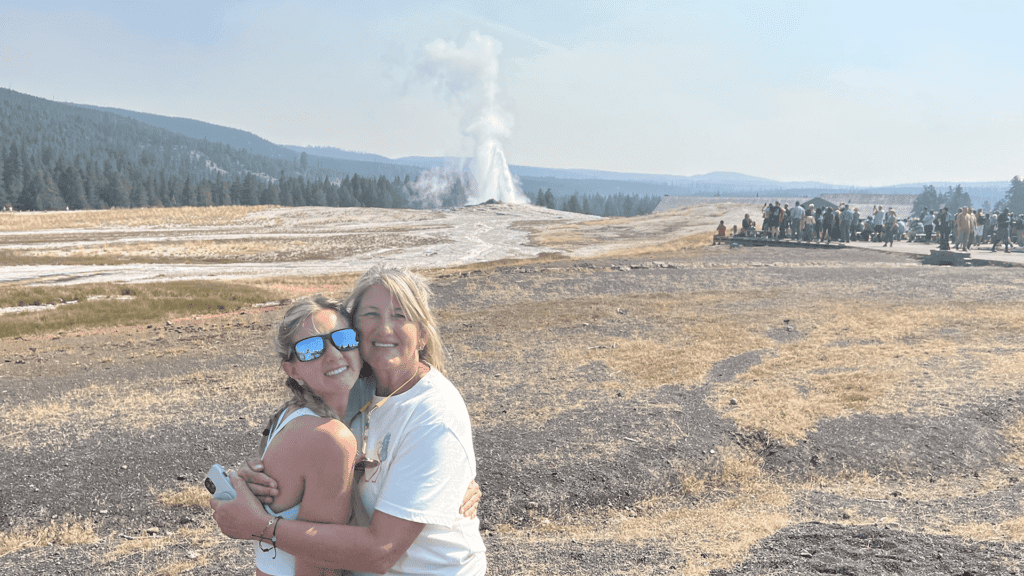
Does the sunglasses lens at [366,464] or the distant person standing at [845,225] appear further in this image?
the distant person standing at [845,225]

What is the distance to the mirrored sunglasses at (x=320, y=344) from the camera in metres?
2.59

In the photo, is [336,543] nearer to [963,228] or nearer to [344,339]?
[344,339]

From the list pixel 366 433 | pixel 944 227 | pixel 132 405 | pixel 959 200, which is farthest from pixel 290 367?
pixel 959 200

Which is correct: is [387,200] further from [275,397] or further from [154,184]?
[275,397]

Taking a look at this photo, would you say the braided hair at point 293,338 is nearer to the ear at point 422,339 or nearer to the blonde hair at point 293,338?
the blonde hair at point 293,338

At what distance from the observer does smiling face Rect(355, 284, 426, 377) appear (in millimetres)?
2617

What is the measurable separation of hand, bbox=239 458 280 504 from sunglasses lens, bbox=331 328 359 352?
52 centimetres

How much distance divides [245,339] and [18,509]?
31.6 ft

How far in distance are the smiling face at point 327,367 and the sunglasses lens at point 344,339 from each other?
0.06 feet

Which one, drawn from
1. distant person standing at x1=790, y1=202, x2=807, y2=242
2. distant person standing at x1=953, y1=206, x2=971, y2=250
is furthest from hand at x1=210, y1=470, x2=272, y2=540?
distant person standing at x1=790, y1=202, x2=807, y2=242

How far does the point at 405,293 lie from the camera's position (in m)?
2.63

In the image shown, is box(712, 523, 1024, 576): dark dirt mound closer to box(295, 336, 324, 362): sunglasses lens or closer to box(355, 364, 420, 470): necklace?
box(355, 364, 420, 470): necklace

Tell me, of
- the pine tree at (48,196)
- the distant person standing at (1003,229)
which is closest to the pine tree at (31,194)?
the pine tree at (48,196)

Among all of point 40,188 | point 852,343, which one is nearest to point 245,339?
point 852,343
